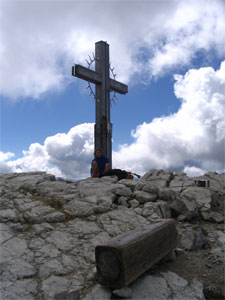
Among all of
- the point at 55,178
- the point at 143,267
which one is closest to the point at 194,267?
the point at 143,267

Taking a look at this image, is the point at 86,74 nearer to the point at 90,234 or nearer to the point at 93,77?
the point at 93,77

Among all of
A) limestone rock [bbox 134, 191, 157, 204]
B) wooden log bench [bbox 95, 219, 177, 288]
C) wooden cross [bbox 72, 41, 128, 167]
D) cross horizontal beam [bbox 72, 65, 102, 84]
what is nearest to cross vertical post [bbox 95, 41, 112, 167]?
wooden cross [bbox 72, 41, 128, 167]

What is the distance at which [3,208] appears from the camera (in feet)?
18.7

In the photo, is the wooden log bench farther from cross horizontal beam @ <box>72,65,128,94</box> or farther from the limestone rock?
cross horizontal beam @ <box>72,65,128,94</box>

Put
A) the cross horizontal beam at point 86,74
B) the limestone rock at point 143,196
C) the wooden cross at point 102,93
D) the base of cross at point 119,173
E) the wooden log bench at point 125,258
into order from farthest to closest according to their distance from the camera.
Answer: the wooden cross at point 102,93 → the cross horizontal beam at point 86,74 → the base of cross at point 119,173 → the limestone rock at point 143,196 → the wooden log bench at point 125,258

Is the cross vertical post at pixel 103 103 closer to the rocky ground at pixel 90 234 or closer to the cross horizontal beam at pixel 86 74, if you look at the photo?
the cross horizontal beam at pixel 86 74

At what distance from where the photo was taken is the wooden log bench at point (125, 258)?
142 inches

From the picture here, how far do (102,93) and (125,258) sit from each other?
7.85 meters

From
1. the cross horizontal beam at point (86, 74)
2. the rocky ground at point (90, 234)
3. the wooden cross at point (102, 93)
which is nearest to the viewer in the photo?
the rocky ground at point (90, 234)

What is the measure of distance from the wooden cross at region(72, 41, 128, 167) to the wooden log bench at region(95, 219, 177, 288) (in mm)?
6304

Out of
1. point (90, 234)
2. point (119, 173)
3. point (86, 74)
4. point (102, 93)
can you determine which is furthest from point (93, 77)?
point (90, 234)

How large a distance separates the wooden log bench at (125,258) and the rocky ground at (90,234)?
0.56 ft

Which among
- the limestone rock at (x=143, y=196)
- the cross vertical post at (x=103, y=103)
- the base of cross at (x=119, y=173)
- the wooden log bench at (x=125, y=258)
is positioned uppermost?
the cross vertical post at (x=103, y=103)

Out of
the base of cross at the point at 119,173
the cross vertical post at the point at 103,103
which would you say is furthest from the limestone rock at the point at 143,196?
the cross vertical post at the point at 103,103
